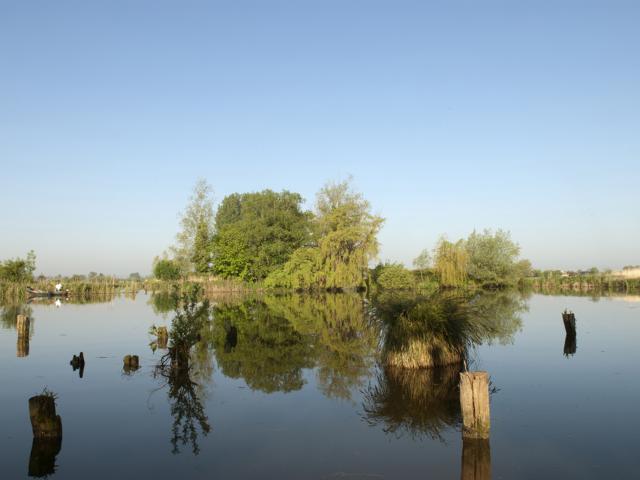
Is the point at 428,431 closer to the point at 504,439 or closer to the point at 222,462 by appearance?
the point at 504,439

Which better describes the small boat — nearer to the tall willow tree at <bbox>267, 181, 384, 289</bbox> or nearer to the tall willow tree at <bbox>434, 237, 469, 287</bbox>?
the tall willow tree at <bbox>267, 181, 384, 289</bbox>

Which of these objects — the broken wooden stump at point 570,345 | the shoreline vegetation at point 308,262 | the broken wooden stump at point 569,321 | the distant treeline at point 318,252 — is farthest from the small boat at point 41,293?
the broken wooden stump at point 569,321

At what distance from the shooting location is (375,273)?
57.2 metres

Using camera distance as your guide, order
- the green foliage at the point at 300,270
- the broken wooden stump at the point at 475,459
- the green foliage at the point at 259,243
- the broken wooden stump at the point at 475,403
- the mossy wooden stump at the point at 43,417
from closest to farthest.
Answer: the broken wooden stump at the point at 475,459
the broken wooden stump at the point at 475,403
the mossy wooden stump at the point at 43,417
the green foliage at the point at 300,270
the green foliage at the point at 259,243

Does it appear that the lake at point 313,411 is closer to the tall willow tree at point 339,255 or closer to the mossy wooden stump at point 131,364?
the mossy wooden stump at point 131,364

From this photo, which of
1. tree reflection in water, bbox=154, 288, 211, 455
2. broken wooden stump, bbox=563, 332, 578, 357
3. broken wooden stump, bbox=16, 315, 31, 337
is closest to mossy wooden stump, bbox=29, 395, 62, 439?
tree reflection in water, bbox=154, 288, 211, 455

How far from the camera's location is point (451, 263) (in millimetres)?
57938

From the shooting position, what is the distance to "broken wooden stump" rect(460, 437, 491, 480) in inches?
256

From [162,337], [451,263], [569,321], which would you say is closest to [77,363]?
[162,337]

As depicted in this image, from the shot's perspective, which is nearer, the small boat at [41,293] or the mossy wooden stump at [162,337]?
the mossy wooden stump at [162,337]

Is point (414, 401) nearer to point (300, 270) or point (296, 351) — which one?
point (296, 351)

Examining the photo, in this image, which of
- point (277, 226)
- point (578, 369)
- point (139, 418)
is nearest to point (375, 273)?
point (277, 226)

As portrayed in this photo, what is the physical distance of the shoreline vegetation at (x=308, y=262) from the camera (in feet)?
179

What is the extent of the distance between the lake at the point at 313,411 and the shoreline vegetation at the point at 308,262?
1422 inches
